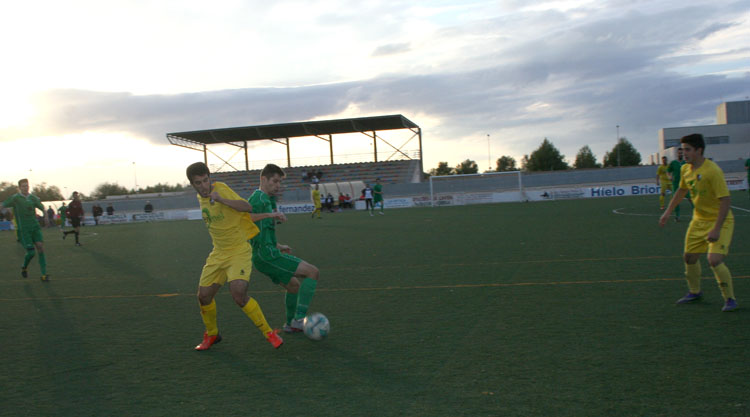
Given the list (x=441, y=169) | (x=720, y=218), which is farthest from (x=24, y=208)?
(x=441, y=169)

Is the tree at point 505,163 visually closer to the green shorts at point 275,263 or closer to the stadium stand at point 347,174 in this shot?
the stadium stand at point 347,174

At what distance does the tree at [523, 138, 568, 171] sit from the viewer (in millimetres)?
88375

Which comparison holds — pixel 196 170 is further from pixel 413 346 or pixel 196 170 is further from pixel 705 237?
pixel 705 237

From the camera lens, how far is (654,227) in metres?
14.5

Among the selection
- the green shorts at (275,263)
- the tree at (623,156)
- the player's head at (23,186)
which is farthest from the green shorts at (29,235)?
the tree at (623,156)

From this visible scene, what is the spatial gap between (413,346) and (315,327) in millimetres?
1006

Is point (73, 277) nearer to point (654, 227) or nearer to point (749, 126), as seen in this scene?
point (654, 227)

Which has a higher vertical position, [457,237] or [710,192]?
[710,192]

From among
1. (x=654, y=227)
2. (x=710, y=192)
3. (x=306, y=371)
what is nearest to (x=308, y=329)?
(x=306, y=371)

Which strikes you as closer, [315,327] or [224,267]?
[224,267]

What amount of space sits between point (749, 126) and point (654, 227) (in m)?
74.5

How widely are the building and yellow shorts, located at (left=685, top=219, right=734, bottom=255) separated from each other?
65422 mm

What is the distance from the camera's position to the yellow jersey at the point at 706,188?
562cm

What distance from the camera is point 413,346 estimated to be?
5.04 metres
